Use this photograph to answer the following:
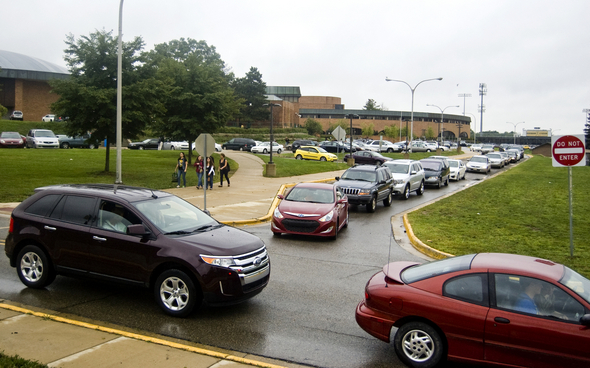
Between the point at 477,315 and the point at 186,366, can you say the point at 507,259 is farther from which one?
the point at 186,366

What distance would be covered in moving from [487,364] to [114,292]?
18.6ft

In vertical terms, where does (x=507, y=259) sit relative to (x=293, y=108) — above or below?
below

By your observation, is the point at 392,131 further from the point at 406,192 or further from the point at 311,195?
the point at 311,195

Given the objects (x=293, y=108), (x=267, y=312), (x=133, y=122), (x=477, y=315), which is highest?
(x=293, y=108)

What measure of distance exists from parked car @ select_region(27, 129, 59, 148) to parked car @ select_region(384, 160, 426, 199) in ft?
96.8

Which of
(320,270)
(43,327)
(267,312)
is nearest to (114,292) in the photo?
(43,327)

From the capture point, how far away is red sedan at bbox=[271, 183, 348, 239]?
12.9m

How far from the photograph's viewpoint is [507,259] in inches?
228

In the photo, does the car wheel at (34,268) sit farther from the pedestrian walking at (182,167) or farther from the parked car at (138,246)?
the pedestrian walking at (182,167)

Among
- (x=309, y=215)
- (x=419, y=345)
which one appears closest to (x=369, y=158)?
(x=309, y=215)

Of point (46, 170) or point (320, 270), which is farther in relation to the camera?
point (46, 170)

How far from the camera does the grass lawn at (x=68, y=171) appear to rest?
68.9 ft

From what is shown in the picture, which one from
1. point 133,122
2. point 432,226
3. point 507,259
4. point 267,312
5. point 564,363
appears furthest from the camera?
point 133,122

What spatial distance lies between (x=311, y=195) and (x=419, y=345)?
29.0ft
